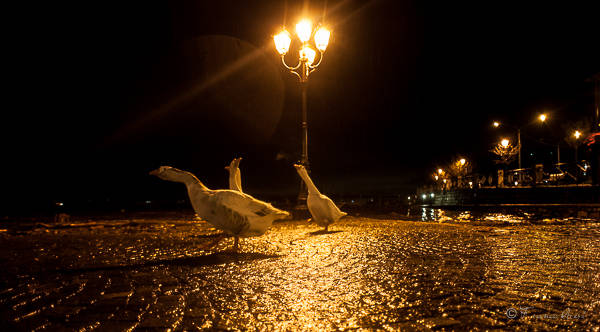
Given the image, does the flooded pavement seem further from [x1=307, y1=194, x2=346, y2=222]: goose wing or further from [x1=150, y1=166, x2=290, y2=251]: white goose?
[x1=307, y1=194, x2=346, y2=222]: goose wing

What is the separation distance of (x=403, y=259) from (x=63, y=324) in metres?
3.35

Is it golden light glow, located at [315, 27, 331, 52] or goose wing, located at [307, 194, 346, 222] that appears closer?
goose wing, located at [307, 194, 346, 222]

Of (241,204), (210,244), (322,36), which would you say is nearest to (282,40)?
(322,36)

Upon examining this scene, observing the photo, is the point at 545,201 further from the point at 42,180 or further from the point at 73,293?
the point at 42,180

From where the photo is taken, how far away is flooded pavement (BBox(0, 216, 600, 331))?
2.24m

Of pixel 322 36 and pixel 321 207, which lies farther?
pixel 322 36

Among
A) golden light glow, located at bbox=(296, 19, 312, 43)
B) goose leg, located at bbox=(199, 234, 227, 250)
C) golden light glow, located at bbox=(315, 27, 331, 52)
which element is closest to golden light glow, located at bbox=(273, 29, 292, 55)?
golden light glow, located at bbox=(296, 19, 312, 43)

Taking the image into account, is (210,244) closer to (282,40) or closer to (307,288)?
(307,288)

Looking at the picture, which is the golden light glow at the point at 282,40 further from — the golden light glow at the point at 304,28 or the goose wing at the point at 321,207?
the goose wing at the point at 321,207

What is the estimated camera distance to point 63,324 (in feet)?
7.19

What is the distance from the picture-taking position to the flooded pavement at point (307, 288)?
7.34 feet

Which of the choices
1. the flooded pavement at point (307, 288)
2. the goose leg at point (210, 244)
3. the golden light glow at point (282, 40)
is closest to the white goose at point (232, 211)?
the flooded pavement at point (307, 288)

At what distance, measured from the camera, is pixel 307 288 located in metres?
2.94

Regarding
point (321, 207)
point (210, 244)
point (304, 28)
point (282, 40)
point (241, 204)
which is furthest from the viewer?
point (282, 40)
